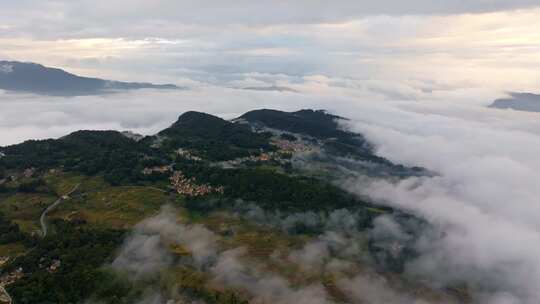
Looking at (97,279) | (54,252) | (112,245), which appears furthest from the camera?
(112,245)

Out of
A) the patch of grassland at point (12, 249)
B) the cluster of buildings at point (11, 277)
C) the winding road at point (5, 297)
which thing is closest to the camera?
the winding road at point (5, 297)

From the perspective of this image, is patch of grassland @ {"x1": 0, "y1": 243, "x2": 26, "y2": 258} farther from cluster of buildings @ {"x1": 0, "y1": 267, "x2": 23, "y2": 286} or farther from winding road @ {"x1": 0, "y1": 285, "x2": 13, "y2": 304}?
winding road @ {"x1": 0, "y1": 285, "x2": 13, "y2": 304}

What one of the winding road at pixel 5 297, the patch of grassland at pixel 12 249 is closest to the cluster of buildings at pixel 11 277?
the winding road at pixel 5 297

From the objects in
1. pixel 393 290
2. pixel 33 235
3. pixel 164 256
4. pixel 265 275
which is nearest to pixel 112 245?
pixel 164 256

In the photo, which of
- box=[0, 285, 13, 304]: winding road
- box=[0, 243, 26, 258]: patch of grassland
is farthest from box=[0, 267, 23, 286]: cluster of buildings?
box=[0, 243, 26, 258]: patch of grassland

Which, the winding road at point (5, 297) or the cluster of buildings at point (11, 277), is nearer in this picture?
the winding road at point (5, 297)

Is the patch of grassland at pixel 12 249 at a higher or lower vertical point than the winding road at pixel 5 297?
higher

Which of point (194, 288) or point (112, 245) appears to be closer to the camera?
point (194, 288)

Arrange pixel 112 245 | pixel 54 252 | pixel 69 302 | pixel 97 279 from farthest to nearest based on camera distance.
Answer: pixel 112 245 < pixel 54 252 < pixel 97 279 < pixel 69 302

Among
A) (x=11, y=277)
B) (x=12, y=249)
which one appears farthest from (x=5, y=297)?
(x=12, y=249)

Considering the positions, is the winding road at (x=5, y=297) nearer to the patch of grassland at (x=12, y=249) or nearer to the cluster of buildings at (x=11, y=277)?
the cluster of buildings at (x=11, y=277)

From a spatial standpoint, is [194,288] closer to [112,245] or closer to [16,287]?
[112,245]
